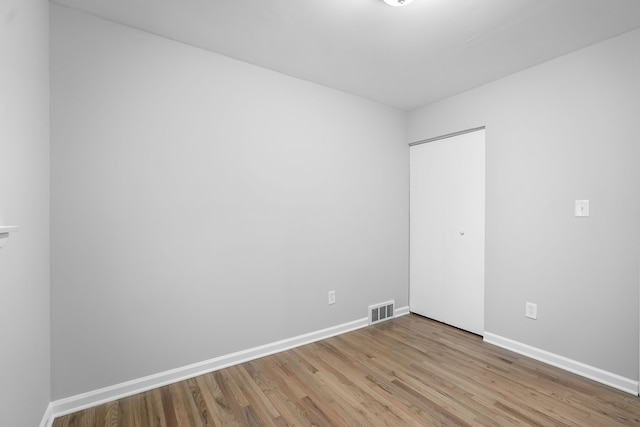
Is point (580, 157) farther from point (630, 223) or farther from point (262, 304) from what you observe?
point (262, 304)

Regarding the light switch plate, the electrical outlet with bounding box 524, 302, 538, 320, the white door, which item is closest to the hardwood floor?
the electrical outlet with bounding box 524, 302, 538, 320

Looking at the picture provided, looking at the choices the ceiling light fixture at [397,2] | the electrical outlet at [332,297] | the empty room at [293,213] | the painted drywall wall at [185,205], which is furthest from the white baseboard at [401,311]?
the ceiling light fixture at [397,2]

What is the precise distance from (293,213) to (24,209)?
1742 mm

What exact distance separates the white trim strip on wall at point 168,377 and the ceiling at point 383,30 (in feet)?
7.84

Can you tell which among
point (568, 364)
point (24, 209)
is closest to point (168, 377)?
point (24, 209)

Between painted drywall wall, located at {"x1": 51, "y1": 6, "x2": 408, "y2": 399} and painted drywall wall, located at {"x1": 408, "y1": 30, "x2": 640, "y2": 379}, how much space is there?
1337 millimetres

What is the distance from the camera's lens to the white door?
9.62 ft

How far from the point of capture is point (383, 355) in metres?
2.52

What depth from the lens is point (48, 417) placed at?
1.65 metres

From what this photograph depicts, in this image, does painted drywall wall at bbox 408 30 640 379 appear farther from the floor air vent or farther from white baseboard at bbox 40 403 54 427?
white baseboard at bbox 40 403 54 427

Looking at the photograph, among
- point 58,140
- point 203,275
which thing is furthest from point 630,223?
point 58,140

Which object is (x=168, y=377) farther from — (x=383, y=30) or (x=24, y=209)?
(x=383, y=30)

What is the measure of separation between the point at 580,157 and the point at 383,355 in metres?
2.21

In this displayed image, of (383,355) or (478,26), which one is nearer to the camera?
(478,26)
